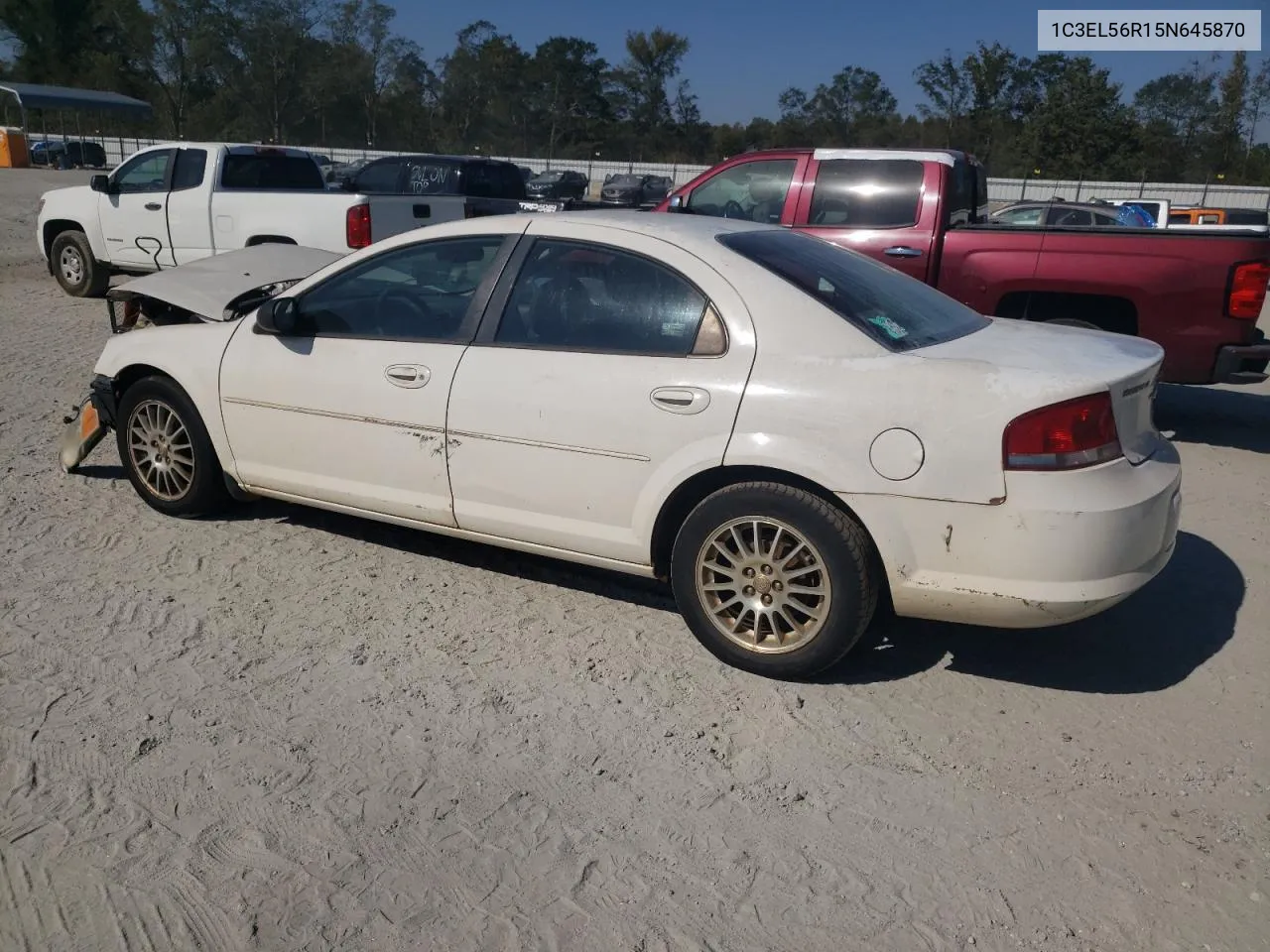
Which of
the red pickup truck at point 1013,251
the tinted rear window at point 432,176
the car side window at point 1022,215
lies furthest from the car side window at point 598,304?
the car side window at point 1022,215

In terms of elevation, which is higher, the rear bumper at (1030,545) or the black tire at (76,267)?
the black tire at (76,267)

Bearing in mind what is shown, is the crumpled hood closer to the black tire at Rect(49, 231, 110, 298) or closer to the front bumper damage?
the front bumper damage

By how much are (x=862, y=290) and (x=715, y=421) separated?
901mm

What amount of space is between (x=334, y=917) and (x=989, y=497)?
2281mm

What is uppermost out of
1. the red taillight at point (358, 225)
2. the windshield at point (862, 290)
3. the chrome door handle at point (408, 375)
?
the red taillight at point (358, 225)

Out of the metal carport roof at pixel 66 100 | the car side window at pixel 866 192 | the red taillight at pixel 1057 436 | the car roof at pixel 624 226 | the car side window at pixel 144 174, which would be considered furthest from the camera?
the metal carport roof at pixel 66 100

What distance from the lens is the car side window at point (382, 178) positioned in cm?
1459

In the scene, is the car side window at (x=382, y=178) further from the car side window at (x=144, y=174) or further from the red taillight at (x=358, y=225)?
the red taillight at (x=358, y=225)

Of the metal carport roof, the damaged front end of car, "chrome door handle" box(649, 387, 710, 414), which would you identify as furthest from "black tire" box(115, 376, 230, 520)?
the metal carport roof

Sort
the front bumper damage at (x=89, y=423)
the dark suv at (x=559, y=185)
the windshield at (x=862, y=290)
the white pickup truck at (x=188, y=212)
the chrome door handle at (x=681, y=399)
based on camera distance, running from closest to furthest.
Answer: the chrome door handle at (x=681, y=399) → the windshield at (x=862, y=290) → the front bumper damage at (x=89, y=423) → the white pickup truck at (x=188, y=212) → the dark suv at (x=559, y=185)

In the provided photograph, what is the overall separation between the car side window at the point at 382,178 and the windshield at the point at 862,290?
1107cm

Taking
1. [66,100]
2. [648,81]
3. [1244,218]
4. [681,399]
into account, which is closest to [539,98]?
[648,81]

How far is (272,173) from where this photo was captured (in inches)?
464

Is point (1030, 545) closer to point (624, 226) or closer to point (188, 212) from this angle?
point (624, 226)
